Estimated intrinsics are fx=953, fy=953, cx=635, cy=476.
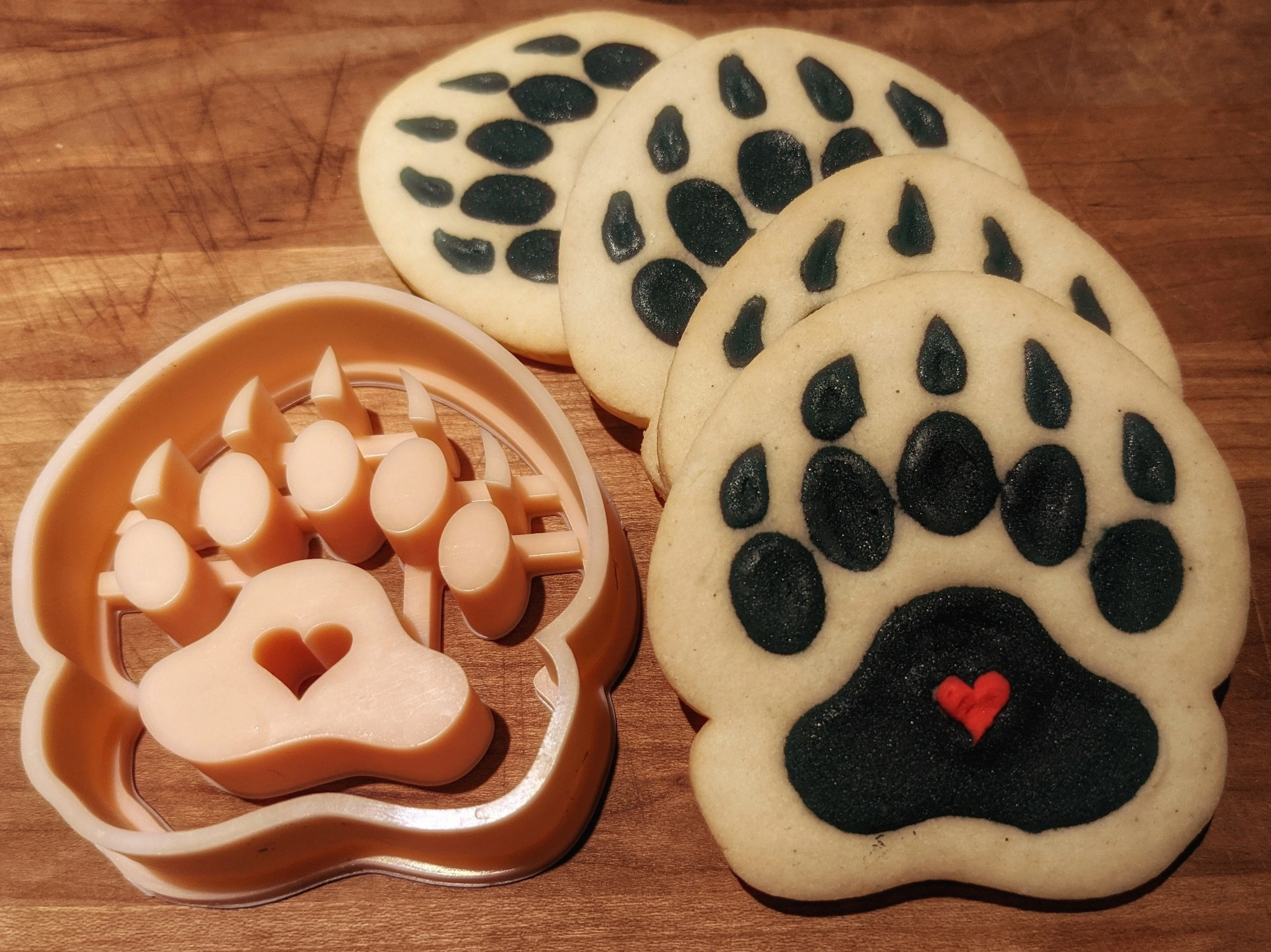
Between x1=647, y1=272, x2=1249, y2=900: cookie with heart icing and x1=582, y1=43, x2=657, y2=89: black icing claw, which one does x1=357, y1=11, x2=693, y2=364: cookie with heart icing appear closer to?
x1=582, y1=43, x2=657, y2=89: black icing claw

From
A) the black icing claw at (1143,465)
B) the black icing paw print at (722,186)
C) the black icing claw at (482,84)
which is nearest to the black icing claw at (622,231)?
the black icing paw print at (722,186)

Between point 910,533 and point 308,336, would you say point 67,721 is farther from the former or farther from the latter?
point 910,533

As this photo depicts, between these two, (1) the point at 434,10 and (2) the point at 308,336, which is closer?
(2) the point at 308,336

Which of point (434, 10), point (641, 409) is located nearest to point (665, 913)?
point (641, 409)

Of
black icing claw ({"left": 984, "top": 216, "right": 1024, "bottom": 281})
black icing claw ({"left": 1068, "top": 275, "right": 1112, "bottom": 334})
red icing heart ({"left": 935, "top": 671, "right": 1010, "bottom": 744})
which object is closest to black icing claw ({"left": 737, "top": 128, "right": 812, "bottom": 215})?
black icing claw ({"left": 984, "top": 216, "right": 1024, "bottom": 281})

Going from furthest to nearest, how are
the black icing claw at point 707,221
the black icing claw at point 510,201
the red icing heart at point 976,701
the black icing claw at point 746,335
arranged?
the black icing claw at point 510,201, the black icing claw at point 707,221, the black icing claw at point 746,335, the red icing heart at point 976,701

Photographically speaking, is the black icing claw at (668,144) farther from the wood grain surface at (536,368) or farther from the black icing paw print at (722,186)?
the wood grain surface at (536,368)

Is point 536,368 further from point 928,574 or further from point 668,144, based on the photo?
point 928,574
